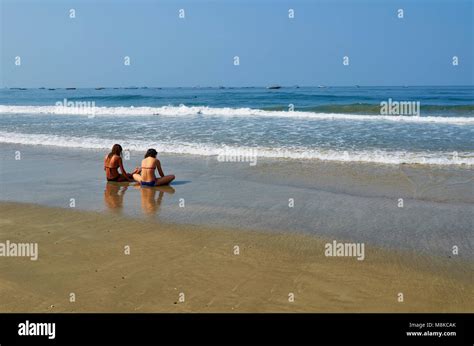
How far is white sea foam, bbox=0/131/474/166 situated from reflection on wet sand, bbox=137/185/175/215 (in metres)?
3.87

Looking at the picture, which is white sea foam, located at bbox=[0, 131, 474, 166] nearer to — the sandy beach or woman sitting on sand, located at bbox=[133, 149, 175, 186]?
the sandy beach

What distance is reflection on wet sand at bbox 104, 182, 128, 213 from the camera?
752 cm

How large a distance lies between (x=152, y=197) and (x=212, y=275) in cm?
390

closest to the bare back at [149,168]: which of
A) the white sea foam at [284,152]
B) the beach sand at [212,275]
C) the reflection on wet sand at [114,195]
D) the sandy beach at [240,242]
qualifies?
the sandy beach at [240,242]

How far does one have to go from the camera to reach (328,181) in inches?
371

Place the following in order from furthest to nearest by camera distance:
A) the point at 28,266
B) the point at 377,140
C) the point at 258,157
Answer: the point at 377,140, the point at 258,157, the point at 28,266

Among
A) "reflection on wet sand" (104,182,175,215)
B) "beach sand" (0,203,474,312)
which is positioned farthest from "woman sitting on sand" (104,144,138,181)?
"beach sand" (0,203,474,312)

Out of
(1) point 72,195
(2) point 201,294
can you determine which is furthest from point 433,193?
(1) point 72,195

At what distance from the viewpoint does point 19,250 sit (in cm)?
541

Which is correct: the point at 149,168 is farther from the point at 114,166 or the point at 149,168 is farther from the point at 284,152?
the point at 284,152

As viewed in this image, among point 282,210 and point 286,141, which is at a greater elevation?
point 286,141

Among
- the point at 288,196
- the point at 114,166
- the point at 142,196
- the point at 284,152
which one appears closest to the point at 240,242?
the point at 288,196
